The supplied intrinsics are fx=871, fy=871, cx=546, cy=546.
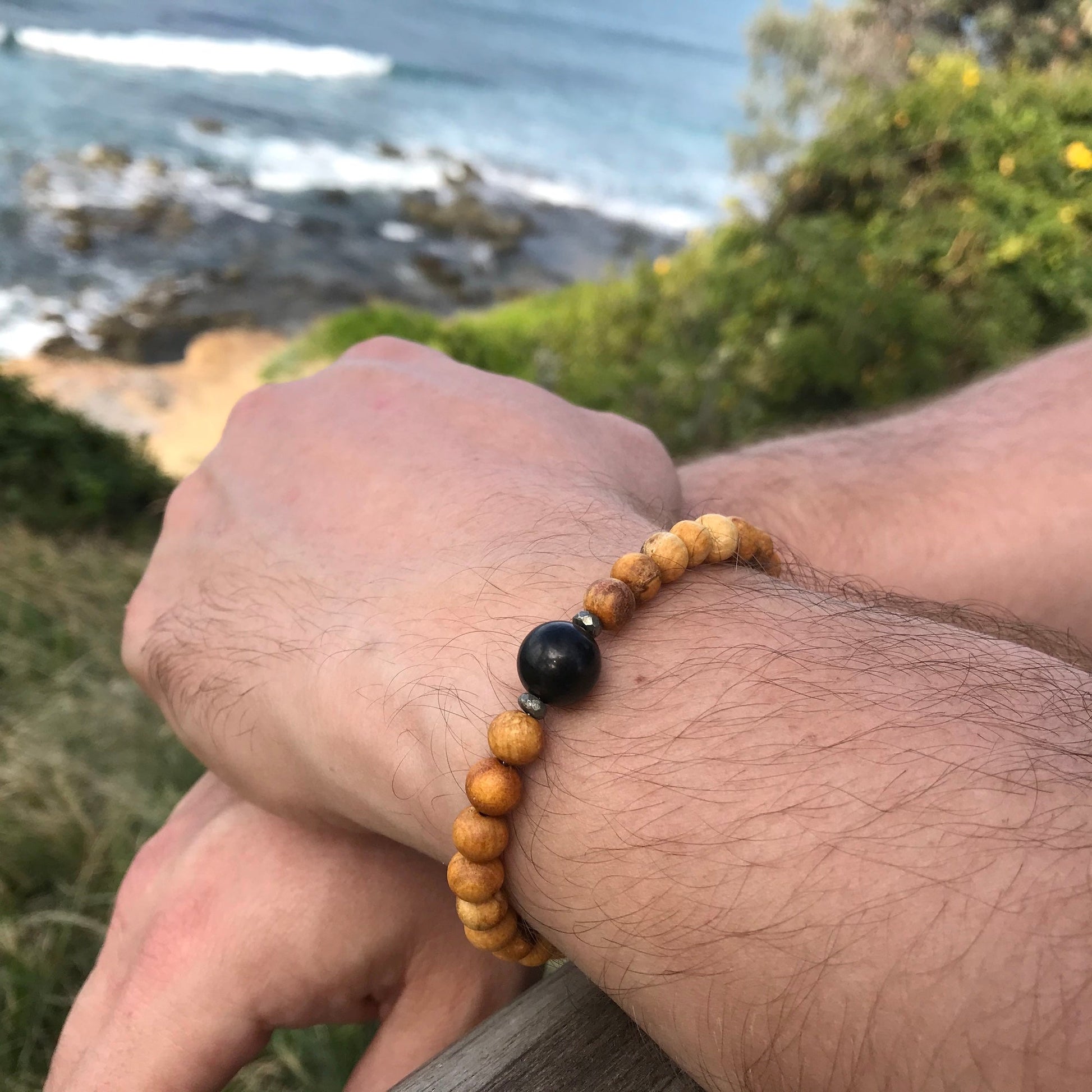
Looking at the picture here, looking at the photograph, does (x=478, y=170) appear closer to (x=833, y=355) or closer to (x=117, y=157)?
(x=117, y=157)

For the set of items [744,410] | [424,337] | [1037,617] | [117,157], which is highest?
[1037,617]

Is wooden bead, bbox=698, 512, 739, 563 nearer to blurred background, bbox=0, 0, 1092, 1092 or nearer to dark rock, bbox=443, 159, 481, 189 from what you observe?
blurred background, bbox=0, 0, 1092, 1092

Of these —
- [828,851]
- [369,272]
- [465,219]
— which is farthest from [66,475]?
[465,219]

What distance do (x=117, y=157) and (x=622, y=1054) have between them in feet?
48.7

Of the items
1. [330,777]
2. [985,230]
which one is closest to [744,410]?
[985,230]

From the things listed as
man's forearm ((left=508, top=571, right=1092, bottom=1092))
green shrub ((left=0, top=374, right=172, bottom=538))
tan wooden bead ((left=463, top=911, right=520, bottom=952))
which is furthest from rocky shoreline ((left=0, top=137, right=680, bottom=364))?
man's forearm ((left=508, top=571, right=1092, bottom=1092))

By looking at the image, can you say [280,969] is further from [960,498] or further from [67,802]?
[67,802]

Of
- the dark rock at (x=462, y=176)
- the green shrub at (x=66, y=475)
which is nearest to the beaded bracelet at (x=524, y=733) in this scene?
the green shrub at (x=66, y=475)

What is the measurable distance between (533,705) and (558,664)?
6cm

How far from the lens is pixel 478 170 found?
687 inches

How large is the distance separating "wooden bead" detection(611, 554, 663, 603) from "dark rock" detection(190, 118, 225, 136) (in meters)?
17.0

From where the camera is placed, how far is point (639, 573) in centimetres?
99

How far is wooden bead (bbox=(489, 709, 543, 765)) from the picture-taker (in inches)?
35.5

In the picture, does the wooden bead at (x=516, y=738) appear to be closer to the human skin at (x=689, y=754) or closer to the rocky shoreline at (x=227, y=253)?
the human skin at (x=689, y=754)
